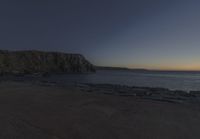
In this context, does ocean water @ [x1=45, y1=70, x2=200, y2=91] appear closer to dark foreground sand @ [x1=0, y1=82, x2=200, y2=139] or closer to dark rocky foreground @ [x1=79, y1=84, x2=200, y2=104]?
dark rocky foreground @ [x1=79, y1=84, x2=200, y2=104]

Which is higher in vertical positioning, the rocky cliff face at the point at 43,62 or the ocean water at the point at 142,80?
→ the rocky cliff face at the point at 43,62

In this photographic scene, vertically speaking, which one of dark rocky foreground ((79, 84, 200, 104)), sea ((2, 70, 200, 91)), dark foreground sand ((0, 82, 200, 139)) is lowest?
sea ((2, 70, 200, 91))

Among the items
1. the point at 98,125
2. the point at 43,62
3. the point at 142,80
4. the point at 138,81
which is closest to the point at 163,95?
the point at 98,125

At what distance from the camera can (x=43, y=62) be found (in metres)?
99.3

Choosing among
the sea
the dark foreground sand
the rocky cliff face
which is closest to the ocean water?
the sea

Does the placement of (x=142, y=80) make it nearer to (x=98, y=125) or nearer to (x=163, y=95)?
(x=163, y=95)

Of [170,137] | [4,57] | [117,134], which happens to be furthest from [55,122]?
[4,57]

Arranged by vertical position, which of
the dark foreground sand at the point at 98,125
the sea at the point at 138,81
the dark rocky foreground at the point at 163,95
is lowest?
the sea at the point at 138,81

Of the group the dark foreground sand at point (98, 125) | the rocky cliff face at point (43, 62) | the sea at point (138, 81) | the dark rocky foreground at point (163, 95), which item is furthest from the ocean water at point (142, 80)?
the rocky cliff face at point (43, 62)

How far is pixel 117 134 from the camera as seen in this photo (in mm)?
4258

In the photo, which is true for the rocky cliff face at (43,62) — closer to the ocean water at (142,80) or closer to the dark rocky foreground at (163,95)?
the ocean water at (142,80)

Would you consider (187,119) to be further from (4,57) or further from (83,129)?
(4,57)

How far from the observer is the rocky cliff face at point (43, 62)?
7950 centimetres

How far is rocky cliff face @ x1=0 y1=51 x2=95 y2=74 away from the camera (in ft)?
261
